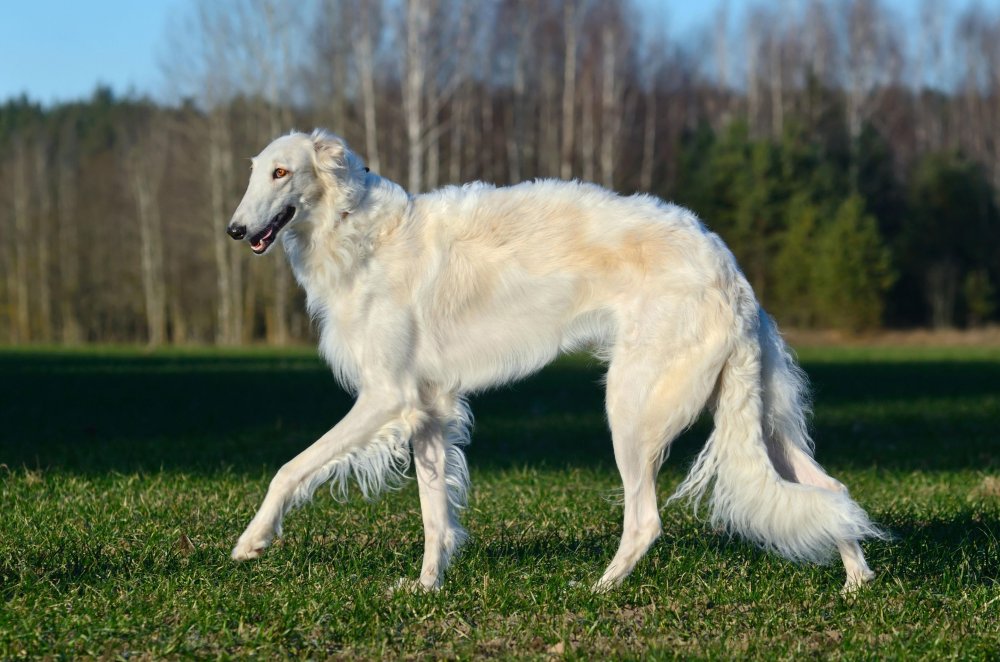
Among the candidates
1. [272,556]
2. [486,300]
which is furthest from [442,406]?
[272,556]

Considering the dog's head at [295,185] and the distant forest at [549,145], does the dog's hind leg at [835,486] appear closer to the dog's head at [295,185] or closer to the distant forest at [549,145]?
the dog's head at [295,185]

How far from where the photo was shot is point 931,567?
5.05 m

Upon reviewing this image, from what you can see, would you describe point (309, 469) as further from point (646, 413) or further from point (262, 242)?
point (646, 413)

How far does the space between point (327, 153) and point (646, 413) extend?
Result: 175cm

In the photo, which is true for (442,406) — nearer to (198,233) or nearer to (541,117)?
(541,117)

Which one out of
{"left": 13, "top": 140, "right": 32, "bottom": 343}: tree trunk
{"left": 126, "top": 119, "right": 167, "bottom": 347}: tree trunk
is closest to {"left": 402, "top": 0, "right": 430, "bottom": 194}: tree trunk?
{"left": 126, "top": 119, "right": 167, "bottom": 347}: tree trunk

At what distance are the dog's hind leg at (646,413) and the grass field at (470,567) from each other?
0.70 feet

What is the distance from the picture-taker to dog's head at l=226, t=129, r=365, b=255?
4914mm

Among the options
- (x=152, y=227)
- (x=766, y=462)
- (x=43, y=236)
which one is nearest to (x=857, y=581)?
(x=766, y=462)

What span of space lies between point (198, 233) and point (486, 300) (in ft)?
137

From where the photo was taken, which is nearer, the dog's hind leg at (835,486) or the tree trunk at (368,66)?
the dog's hind leg at (835,486)

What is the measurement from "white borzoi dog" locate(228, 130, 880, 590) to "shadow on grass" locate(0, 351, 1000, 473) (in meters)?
3.42

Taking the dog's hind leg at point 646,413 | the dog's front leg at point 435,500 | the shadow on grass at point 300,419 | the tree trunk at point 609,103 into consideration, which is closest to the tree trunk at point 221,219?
the tree trunk at point 609,103

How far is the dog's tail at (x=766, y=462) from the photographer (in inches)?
175
